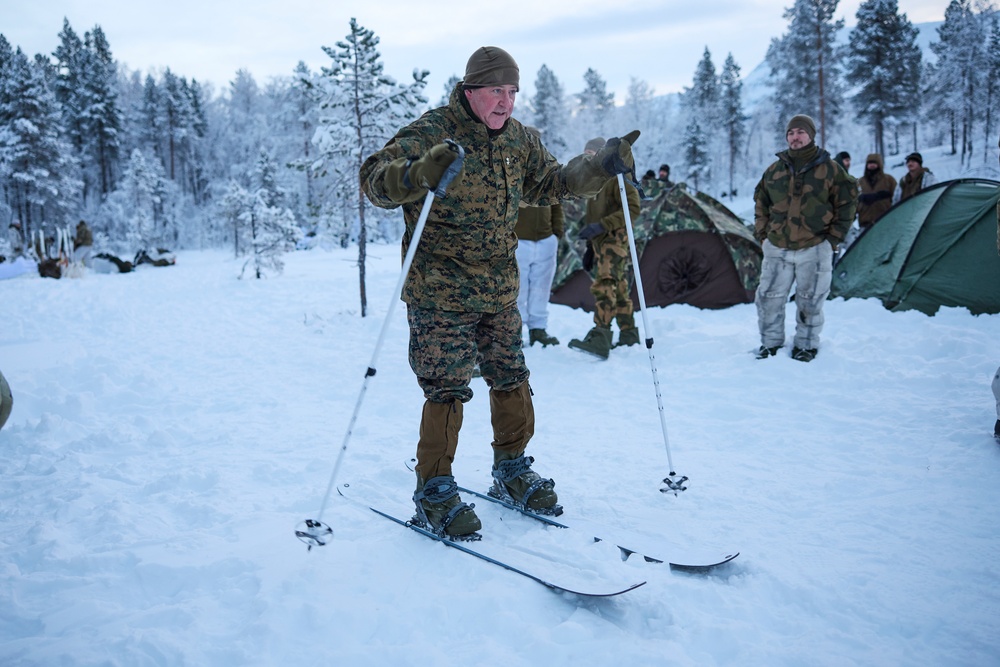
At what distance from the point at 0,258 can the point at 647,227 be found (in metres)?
22.5

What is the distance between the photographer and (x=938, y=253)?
7.51m

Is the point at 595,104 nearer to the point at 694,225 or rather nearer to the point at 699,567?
the point at 694,225

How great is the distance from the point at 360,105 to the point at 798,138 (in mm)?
7501

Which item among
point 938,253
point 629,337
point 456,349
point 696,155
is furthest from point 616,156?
point 696,155

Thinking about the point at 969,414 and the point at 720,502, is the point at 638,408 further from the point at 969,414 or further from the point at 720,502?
the point at 969,414

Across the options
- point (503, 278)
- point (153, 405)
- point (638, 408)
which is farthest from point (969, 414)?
point (153, 405)

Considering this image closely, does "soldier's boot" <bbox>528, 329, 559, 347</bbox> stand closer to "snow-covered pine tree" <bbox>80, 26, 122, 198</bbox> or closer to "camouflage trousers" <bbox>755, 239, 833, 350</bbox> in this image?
"camouflage trousers" <bbox>755, 239, 833, 350</bbox>

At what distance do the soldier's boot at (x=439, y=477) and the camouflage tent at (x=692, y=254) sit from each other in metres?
6.40

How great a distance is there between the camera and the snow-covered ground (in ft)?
7.04

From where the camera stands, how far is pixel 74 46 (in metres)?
41.1

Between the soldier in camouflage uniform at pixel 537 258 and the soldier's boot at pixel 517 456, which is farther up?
the soldier in camouflage uniform at pixel 537 258

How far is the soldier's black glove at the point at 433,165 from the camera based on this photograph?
2471 mm

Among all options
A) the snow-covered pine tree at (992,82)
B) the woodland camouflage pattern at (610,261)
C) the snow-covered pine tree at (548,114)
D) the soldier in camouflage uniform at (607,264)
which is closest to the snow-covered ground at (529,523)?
the soldier in camouflage uniform at (607,264)

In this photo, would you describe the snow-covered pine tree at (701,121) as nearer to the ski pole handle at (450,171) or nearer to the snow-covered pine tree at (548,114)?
the snow-covered pine tree at (548,114)
